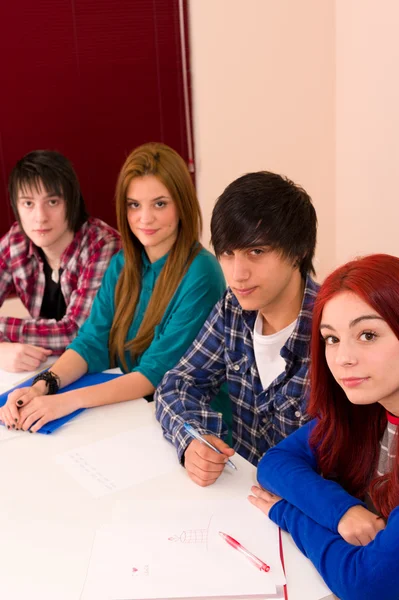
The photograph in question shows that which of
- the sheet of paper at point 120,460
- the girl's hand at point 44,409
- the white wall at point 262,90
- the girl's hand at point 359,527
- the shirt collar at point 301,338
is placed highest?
the white wall at point 262,90

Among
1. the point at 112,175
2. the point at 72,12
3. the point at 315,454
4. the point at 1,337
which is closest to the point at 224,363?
the point at 315,454

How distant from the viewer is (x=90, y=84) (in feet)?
11.1

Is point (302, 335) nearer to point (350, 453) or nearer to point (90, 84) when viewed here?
point (350, 453)

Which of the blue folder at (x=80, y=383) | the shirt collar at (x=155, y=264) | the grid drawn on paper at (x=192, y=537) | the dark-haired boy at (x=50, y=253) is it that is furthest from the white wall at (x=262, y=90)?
the grid drawn on paper at (x=192, y=537)

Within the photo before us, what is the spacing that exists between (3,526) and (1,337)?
1.10 meters

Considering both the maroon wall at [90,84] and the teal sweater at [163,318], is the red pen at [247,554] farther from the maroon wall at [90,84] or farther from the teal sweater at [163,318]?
the maroon wall at [90,84]

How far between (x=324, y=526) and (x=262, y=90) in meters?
3.08

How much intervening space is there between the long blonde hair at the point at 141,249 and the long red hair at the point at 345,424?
2.77 feet

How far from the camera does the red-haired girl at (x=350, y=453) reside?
1005mm

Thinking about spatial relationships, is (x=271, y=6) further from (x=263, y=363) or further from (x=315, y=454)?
(x=315, y=454)

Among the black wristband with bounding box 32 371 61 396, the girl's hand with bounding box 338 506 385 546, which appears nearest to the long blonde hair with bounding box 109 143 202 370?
the black wristband with bounding box 32 371 61 396

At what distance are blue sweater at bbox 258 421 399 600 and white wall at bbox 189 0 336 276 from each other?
2.61 meters

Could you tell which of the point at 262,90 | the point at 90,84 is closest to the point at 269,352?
the point at 90,84

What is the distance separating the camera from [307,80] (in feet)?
12.6
